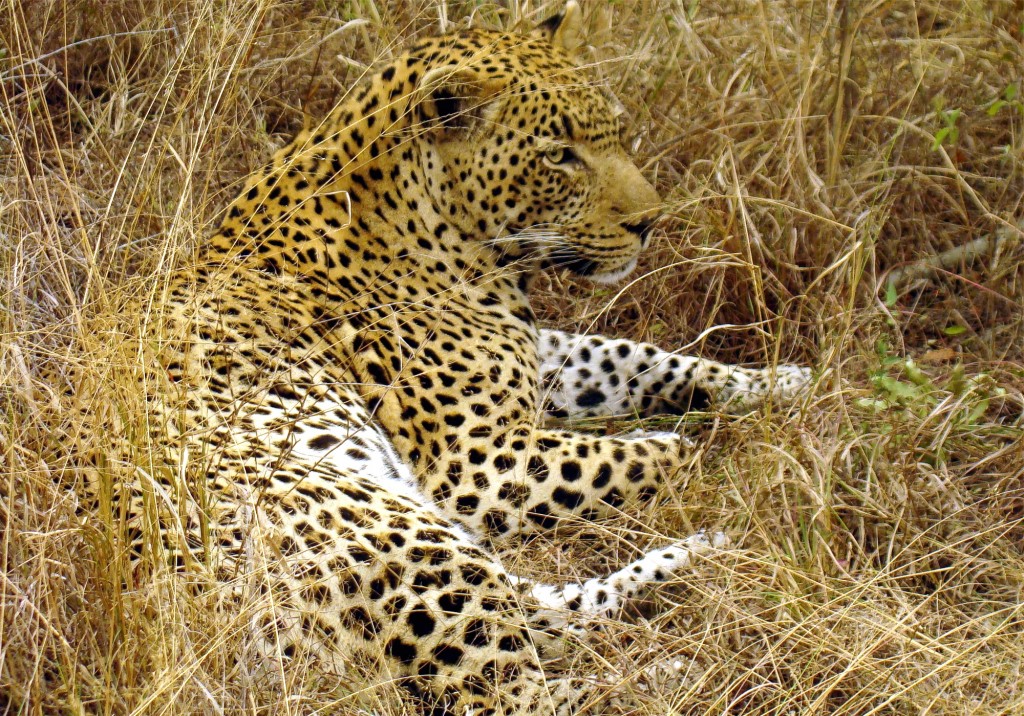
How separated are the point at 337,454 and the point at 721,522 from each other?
125cm

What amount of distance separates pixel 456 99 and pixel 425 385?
102 cm

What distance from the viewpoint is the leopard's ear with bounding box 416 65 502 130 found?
4.55 metres

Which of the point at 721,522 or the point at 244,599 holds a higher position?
the point at 244,599

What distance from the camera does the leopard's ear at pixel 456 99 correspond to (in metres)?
4.55

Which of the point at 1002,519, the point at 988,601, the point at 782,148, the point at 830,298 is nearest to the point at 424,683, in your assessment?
the point at 988,601

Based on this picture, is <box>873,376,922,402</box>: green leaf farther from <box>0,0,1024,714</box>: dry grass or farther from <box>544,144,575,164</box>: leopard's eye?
<box>544,144,575,164</box>: leopard's eye

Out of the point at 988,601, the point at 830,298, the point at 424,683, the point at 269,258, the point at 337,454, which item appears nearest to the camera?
the point at 424,683

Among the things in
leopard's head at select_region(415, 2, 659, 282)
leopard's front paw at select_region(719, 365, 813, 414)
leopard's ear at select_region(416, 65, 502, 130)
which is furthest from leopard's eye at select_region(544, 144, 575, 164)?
leopard's front paw at select_region(719, 365, 813, 414)

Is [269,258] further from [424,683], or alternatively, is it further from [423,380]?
[424,683]

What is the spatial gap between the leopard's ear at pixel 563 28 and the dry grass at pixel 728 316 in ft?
0.83

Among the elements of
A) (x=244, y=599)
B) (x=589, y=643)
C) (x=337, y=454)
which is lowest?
(x=589, y=643)

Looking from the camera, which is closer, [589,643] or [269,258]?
[589,643]

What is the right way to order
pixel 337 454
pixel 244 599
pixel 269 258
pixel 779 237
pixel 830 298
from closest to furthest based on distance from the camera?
pixel 244 599 → pixel 337 454 → pixel 269 258 → pixel 830 298 → pixel 779 237

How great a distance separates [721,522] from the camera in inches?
167
